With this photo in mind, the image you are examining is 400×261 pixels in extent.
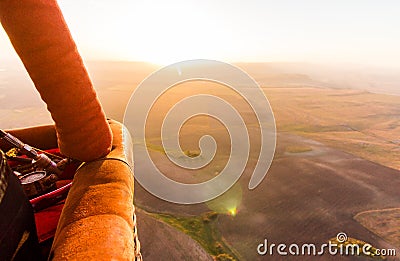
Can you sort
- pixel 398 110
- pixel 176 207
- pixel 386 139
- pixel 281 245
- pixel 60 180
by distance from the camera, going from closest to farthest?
pixel 60 180, pixel 281 245, pixel 176 207, pixel 386 139, pixel 398 110

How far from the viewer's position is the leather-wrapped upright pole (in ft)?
5.49

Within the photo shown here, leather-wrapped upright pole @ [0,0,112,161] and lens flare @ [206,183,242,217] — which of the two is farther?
lens flare @ [206,183,242,217]

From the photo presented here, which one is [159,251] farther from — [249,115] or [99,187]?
[249,115]

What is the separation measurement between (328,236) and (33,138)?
20.9 m

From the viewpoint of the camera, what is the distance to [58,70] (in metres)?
1.84

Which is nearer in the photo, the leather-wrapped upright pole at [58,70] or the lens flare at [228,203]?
the leather-wrapped upright pole at [58,70]

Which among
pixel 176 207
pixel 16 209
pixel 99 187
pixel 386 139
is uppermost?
pixel 16 209

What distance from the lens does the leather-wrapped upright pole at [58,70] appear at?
5.49 ft

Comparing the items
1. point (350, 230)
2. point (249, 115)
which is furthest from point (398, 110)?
point (350, 230)

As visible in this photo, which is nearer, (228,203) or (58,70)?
(58,70)

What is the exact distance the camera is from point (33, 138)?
421cm

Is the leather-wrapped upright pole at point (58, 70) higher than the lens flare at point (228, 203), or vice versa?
the leather-wrapped upright pole at point (58, 70)

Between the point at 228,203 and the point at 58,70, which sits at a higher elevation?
the point at 58,70

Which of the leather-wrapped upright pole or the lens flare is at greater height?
the leather-wrapped upright pole
